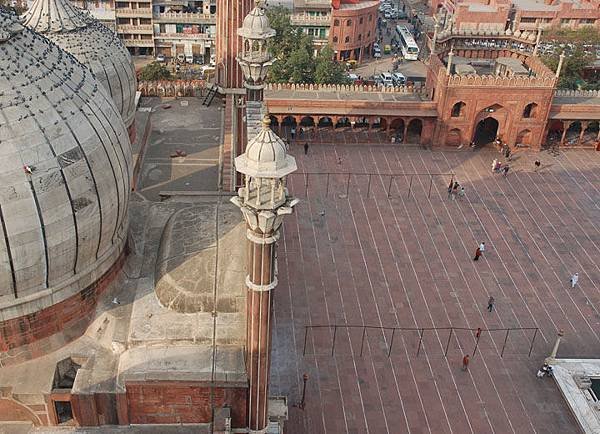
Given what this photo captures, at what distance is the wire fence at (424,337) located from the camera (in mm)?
22250

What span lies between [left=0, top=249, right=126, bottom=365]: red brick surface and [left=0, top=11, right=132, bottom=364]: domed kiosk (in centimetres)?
3

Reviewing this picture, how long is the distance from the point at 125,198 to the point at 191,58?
143ft

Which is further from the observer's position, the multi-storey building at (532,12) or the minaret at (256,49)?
the multi-storey building at (532,12)

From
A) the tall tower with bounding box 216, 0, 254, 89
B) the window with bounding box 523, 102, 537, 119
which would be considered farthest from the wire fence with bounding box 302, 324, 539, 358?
the window with bounding box 523, 102, 537, 119

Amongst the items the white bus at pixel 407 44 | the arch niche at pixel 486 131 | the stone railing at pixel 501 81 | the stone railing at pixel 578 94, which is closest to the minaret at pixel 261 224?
the stone railing at pixel 501 81

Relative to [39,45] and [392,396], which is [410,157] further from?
[39,45]

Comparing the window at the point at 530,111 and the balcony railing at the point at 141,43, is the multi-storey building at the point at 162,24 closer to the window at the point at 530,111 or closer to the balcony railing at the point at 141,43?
the balcony railing at the point at 141,43

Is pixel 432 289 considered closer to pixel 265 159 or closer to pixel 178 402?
pixel 178 402

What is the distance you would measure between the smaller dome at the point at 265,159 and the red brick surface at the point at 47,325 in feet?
19.3

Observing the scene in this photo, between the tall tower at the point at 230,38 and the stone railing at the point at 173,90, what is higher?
the tall tower at the point at 230,38

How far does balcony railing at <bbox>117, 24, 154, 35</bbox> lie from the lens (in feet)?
182

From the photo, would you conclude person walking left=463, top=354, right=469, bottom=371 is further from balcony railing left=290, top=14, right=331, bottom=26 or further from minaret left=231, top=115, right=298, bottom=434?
balcony railing left=290, top=14, right=331, bottom=26

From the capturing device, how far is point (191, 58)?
5647 cm

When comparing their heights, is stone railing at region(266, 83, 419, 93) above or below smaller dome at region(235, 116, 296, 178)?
below
